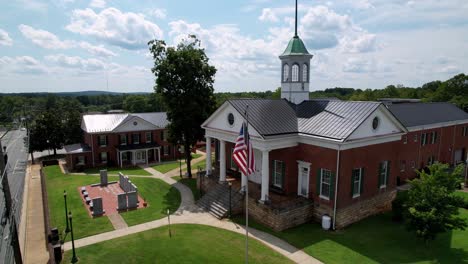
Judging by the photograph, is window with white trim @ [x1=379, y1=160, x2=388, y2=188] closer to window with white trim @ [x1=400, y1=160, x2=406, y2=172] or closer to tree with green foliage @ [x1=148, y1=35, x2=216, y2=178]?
window with white trim @ [x1=400, y1=160, x2=406, y2=172]

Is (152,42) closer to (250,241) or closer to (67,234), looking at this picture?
(67,234)

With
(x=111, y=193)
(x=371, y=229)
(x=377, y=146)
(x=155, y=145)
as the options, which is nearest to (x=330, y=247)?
(x=371, y=229)

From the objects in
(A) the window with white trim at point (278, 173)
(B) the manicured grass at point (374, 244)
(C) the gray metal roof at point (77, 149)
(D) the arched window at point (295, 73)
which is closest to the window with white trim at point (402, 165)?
(B) the manicured grass at point (374, 244)

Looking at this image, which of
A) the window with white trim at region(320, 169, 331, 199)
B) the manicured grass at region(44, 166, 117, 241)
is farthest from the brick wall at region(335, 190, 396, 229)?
the manicured grass at region(44, 166, 117, 241)

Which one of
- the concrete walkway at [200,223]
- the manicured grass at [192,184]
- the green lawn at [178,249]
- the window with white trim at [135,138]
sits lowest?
the manicured grass at [192,184]

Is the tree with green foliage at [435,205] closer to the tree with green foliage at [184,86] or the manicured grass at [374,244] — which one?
the manicured grass at [374,244]

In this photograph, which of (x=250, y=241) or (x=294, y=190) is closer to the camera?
(x=250, y=241)

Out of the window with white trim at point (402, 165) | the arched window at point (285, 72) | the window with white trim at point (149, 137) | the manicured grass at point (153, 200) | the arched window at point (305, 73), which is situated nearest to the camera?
the manicured grass at point (153, 200)
